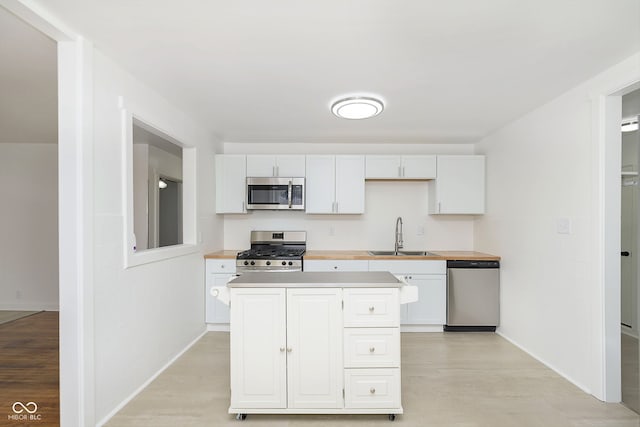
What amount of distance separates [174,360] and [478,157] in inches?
160

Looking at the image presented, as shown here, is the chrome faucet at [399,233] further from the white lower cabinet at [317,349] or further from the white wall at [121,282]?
the white wall at [121,282]

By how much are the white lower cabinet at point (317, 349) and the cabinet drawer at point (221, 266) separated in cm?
180

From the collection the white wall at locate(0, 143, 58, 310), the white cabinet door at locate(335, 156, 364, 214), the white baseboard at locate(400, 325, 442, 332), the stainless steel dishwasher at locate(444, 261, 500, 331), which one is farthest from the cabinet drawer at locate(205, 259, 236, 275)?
the white wall at locate(0, 143, 58, 310)

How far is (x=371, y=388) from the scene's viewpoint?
202 centimetres

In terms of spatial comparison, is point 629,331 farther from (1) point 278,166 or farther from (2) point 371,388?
(1) point 278,166

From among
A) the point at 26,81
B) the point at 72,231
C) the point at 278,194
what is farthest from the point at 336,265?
the point at 26,81

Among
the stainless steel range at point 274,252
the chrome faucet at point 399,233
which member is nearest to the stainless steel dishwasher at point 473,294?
the chrome faucet at point 399,233

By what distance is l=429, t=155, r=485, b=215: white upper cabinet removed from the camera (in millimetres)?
4082

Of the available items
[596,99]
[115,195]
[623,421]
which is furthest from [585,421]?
[115,195]

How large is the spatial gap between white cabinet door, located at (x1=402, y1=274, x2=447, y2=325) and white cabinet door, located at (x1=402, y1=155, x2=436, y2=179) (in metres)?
1.25

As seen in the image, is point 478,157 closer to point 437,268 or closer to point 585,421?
point 437,268

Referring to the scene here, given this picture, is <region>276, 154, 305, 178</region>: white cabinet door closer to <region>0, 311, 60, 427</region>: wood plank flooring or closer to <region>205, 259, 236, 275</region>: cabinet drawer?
<region>205, 259, 236, 275</region>: cabinet drawer

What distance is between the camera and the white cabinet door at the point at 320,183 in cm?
411

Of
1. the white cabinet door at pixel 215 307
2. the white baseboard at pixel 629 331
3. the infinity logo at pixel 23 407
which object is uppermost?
the white cabinet door at pixel 215 307
